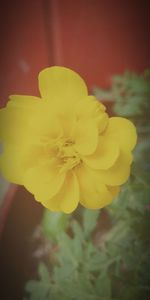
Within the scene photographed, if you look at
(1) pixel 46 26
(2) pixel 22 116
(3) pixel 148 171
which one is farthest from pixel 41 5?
(3) pixel 148 171

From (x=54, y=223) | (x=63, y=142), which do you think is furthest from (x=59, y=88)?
(x=54, y=223)

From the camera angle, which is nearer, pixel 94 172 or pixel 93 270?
pixel 94 172

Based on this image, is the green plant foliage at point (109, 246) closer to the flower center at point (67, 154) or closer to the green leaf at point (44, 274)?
the green leaf at point (44, 274)

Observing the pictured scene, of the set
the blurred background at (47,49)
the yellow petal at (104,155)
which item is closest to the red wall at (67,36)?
the blurred background at (47,49)

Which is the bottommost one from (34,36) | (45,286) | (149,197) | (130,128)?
(45,286)

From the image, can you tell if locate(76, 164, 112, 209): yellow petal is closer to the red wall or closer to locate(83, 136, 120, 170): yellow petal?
locate(83, 136, 120, 170): yellow petal

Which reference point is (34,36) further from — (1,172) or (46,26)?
(1,172)

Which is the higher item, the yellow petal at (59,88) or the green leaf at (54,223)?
the yellow petal at (59,88)

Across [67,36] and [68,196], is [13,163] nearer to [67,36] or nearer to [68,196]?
[68,196]
